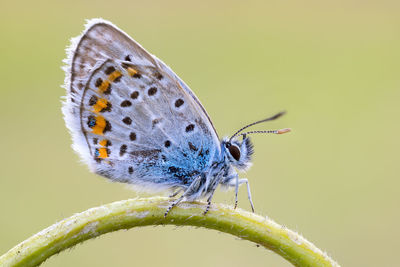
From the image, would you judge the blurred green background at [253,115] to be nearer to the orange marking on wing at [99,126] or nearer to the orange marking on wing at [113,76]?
the orange marking on wing at [99,126]

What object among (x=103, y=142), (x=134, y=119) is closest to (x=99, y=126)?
(x=103, y=142)

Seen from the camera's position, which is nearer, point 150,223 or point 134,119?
point 150,223

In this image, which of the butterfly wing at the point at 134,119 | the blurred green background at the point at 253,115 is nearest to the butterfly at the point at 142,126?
the butterfly wing at the point at 134,119

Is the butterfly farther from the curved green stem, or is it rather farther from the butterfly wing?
the curved green stem

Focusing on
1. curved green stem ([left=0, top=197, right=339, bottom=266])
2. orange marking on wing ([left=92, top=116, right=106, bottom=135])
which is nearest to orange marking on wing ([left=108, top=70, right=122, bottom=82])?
orange marking on wing ([left=92, top=116, right=106, bottom=135])

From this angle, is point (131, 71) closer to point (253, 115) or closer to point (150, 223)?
point (150, 223)

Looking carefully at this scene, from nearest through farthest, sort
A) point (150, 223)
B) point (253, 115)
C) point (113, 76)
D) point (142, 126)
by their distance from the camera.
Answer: point (150, 223), point (113, 76), point (142, 126), point (253, 115)

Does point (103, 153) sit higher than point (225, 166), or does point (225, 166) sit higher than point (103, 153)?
point (103, 153)
